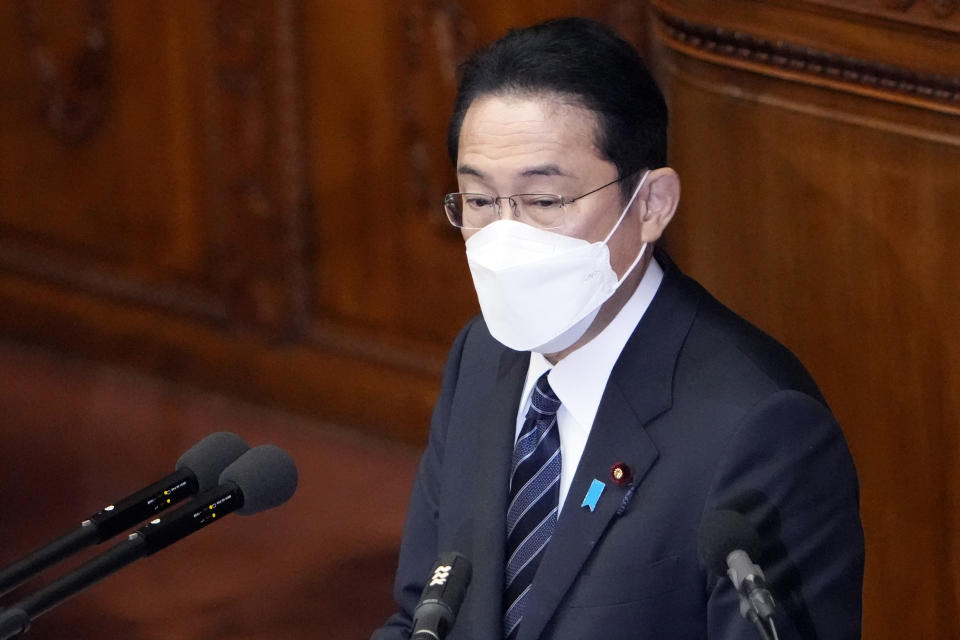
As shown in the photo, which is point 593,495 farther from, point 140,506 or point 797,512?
point 140,506

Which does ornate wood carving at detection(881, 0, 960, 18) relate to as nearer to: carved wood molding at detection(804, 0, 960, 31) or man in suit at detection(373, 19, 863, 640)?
carved wood molding at detection(804, 0, 960, 31)

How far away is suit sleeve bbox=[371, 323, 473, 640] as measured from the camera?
2598 mm

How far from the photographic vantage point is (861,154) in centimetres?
308

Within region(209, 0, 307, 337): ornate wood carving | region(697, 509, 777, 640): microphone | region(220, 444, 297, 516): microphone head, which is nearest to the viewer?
region(697, 509, 777, 640): microphone

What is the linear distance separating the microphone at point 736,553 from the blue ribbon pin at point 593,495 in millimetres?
520

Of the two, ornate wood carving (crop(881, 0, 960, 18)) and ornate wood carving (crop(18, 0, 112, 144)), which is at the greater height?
ornate wood carving (crop(881, 0, 960, 18))

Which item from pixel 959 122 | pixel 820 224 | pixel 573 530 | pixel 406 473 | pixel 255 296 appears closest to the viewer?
pixel 573 530

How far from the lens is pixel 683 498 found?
89.7 inches

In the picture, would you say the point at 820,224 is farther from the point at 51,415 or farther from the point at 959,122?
the point at 51,415

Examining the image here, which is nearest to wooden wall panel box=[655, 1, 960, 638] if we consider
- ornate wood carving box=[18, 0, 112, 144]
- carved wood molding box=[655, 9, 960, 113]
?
carved wood molding box=[655, 9, 960, 113]

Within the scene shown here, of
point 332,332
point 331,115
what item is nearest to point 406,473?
point 332,332

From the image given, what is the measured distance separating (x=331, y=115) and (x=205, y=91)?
0.43 meters

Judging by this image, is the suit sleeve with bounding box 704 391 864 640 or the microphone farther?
the suit sleeve with bounding box 704 391 864 640

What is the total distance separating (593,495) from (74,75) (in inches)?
125
